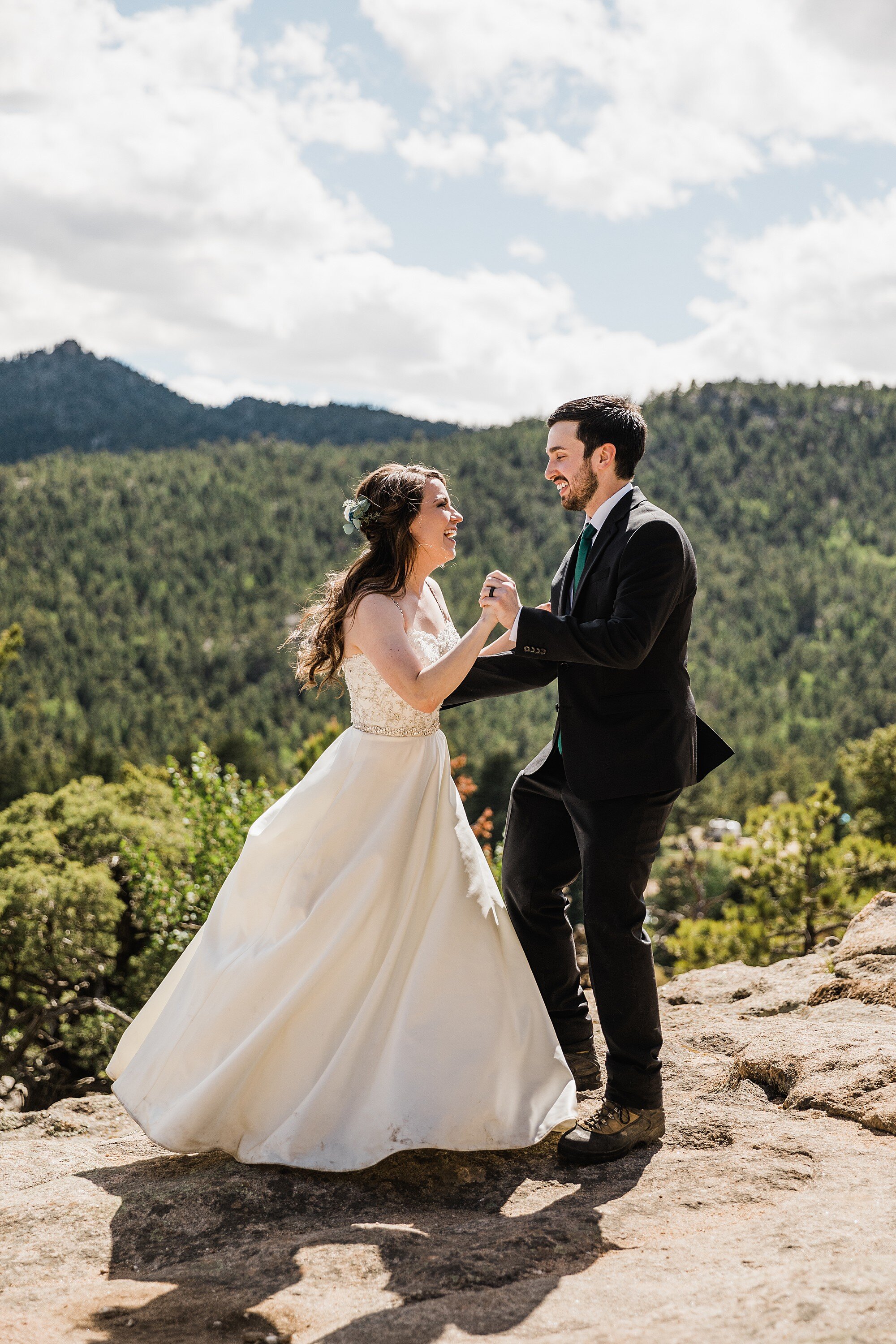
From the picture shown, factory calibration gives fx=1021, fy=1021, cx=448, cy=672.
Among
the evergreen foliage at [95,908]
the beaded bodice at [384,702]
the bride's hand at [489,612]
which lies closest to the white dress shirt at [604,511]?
the bride's hand at [489,612]

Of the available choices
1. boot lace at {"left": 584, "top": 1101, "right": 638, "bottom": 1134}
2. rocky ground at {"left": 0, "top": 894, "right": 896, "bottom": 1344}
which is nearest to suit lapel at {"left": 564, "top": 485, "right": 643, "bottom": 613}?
boot lace at {"left": 584, "top": 1101, "right": 638, "bottom": 1134}

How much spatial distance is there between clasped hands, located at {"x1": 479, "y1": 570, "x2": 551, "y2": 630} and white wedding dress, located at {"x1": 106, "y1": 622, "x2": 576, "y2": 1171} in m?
0.39

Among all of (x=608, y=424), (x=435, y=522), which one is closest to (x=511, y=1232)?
(x=435, y=522)

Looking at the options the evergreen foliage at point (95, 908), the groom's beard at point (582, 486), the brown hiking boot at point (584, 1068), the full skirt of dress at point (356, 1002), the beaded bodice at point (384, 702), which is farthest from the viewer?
the evergreen foliage at point (95, 908)

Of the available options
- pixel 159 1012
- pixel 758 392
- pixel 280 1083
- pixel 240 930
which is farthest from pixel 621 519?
pixel 758 392

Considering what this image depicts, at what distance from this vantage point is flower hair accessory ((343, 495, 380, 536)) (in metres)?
4.03

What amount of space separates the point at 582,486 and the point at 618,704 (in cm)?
82

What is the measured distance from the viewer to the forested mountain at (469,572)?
8144 centimetres

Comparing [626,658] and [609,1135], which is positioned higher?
[626,658]

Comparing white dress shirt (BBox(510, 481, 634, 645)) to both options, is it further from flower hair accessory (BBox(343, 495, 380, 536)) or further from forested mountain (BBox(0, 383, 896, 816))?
forested mountain (BBox(0, 383, 896, 816))

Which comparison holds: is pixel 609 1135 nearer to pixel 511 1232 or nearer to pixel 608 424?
pixel 511 1232

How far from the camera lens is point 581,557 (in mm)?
3916

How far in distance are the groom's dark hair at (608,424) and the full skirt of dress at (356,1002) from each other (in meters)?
1.27

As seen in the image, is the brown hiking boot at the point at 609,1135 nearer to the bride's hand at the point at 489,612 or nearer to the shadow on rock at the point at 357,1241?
the shadow on rock at the point at 357,1241
